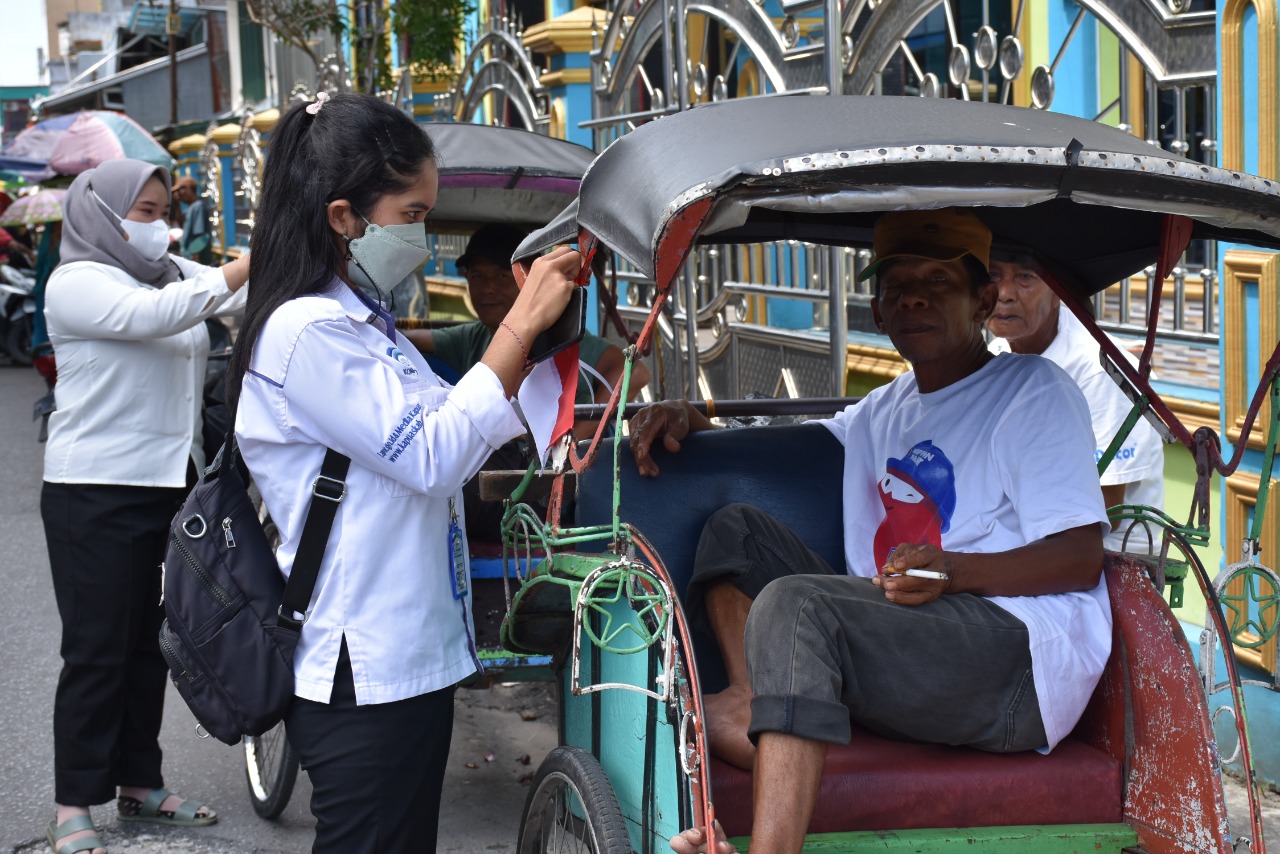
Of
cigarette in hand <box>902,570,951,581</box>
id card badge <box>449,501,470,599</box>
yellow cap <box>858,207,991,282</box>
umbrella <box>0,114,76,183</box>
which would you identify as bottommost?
cigarette in hand <box>902,570,951,581</box>

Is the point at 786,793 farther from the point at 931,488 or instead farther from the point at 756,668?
the point at 931,488

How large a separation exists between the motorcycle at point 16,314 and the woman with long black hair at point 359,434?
14.4m

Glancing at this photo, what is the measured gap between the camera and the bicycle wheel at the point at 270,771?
397 cm

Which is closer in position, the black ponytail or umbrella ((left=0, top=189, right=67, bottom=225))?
the black ponytail

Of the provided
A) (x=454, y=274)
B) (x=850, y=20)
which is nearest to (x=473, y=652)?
(x=850, y=20)

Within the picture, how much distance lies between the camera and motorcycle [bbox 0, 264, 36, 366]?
15328 millimetres

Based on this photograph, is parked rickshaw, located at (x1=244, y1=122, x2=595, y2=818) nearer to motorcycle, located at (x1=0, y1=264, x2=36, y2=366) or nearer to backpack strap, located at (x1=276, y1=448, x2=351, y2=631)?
backpack strap, located at (x1=276, y1=448, x2=351, y2=631)

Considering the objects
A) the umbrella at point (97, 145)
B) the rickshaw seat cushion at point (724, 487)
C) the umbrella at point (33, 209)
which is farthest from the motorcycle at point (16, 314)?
the rickshaw seat cushion at point (724, 487)

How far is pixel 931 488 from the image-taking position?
10.0 feet

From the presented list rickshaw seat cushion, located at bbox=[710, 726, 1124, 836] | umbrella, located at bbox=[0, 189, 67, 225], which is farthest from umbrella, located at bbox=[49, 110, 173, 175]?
rickshaw seat cushion, located at bbox=[710, 726, 1124, 836]

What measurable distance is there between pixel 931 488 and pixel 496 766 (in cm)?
214

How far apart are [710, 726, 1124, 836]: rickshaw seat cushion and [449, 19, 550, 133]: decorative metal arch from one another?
6874 mm

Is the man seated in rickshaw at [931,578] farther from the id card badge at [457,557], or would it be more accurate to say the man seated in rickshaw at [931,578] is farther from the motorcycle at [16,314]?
the motorcycle at [16,314]

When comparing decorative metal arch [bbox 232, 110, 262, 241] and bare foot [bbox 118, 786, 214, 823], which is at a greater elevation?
decorative metal arch [bbox 232, 110, 262, 241]
